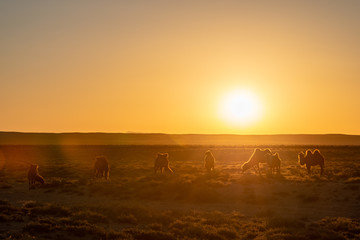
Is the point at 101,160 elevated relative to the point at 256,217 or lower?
elevated

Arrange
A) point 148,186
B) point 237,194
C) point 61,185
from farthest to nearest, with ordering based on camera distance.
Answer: point 61,185 < point 148,186 < point 237,194

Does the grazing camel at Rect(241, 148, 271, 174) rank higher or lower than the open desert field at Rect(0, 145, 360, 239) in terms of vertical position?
higher

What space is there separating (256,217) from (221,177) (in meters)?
11.4

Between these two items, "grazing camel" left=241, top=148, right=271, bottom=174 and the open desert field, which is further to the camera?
"grazing camel" left=241, top=148, right=271, bottom=174

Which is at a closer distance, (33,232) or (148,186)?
(33,232)

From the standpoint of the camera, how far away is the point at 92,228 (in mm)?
14844

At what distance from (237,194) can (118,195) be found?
7.67 m

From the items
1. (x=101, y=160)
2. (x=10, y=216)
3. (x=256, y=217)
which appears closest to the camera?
(x=10, y=216)

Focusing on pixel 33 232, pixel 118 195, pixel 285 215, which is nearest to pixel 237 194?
pixel 285 215

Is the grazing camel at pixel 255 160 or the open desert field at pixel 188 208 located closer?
the open desert field at pixel 188 208

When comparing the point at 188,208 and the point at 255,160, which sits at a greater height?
the point at 255,160

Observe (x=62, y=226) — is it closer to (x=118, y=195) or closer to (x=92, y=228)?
(x=92, y=228)

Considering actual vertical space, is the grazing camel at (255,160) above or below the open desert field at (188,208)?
above

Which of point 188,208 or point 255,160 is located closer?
point 188,208
